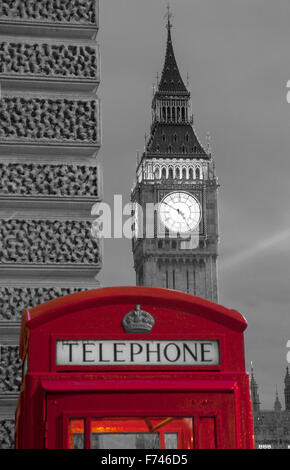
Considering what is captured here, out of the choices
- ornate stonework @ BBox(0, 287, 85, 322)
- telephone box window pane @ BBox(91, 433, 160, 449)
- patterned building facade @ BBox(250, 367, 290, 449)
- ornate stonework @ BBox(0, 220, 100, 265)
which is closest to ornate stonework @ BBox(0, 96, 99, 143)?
ornate stonework @ BBox(0, 220, 100, 265)

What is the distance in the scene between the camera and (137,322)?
413 cm

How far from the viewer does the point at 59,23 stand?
6.58 m

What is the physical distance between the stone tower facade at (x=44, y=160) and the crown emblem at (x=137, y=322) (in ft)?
6.71

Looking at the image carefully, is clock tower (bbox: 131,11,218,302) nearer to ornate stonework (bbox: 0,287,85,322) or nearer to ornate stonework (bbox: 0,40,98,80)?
ornate stonework (bbox: 0,40,98,80)

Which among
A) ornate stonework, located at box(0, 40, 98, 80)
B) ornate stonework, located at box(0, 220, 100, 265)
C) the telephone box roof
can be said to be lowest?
the telephone box roof

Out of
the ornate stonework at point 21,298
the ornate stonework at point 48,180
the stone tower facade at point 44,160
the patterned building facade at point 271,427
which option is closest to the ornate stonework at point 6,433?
the stone tower facade at point 44,160

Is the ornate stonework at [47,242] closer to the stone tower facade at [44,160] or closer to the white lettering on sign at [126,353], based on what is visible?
the stone tower facade at [44,160]

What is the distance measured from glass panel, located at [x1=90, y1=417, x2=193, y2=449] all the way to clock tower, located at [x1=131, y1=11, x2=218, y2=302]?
263 ft

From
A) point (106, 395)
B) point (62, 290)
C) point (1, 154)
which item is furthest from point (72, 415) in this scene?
point (1, 154)

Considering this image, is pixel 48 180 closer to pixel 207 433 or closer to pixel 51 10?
pixel 51 10

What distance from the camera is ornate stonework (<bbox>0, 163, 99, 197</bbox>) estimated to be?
6.27m

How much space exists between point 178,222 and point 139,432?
8248 centimetres

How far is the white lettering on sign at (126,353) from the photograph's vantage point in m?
4.06

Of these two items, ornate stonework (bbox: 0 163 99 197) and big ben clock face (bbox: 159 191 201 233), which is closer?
ornate stonework (bbox: 0 163 99 197)
